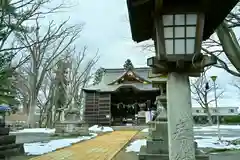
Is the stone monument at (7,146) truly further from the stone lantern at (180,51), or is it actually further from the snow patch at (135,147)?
the stone lantern at (180,51)

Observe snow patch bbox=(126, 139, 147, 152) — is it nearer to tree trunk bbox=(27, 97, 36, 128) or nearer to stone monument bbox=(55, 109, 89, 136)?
stone monument bbox=(55, 109, 89, 136)

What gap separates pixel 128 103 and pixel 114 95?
2.48m

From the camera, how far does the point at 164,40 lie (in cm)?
416

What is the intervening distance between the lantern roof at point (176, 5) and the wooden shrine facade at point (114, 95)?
1047 inches

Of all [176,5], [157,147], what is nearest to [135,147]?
[157,147]

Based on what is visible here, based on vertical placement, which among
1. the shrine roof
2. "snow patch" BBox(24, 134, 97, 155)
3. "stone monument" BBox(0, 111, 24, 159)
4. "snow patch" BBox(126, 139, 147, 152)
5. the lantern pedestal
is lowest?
"snow patch" BBox(126, 139, 147, 152)

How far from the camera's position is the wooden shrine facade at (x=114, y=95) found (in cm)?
3288

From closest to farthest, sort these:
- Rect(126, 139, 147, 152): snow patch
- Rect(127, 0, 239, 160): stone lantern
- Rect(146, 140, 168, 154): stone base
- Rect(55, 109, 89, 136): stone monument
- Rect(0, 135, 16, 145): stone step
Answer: Rect(127, 0, 239, 160): stone lantern → Rect(146, 140, 168, 154): stone base → Rect(0, 135, 16, 145): stone step → Rect(126, 139, 147, 152): snow patch → Rect(55, 109, 89, 136): stone monument

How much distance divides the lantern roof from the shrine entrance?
2843cm

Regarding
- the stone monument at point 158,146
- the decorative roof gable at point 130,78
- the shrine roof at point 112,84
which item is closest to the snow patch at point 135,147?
the stone monument at point 158,146

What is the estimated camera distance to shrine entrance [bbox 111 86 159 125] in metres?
34.4

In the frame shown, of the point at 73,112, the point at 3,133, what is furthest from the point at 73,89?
the point at 3,133

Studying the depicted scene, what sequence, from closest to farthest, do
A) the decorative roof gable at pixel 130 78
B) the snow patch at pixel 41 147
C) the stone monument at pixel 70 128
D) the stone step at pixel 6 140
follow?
the stone step at pixel 6 140 < the snow patch at pixel 41 147 < the stone monument at pixel 70 128 < the decorative roof gable at pixel 130 78

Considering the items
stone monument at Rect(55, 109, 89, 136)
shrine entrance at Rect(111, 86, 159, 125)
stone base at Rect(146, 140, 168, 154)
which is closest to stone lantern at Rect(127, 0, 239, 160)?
stone base at Rect(146, 140, 168, 154)
